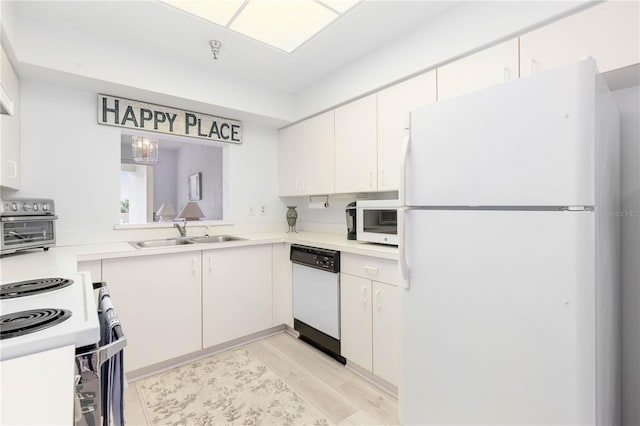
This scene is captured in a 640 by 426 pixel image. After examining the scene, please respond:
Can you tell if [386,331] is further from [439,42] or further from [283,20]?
[283,20]

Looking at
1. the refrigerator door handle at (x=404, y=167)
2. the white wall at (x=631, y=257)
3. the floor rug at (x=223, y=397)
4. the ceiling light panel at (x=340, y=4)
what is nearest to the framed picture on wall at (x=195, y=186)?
the floor rug at (x=223, y=397)

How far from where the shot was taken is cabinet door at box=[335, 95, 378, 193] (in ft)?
7.47

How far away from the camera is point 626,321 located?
145cm

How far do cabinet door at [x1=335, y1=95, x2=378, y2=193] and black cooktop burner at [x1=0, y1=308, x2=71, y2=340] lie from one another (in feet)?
6.20

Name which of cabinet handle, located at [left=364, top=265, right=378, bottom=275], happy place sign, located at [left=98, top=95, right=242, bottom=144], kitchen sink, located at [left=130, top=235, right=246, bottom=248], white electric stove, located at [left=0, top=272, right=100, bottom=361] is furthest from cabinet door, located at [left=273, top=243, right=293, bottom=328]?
white electric stove, located at [left=0, top=272, right=100, bottom=361]

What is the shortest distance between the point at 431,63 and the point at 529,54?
21.1 inches

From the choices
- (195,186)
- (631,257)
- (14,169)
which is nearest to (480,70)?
(631,257)

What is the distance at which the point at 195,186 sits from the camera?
5.23 metres

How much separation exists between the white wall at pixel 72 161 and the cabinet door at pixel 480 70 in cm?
246

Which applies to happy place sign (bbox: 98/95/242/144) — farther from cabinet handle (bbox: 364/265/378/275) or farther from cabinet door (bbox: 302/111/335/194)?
cabinet handle (bbox: 364/265/378/275)

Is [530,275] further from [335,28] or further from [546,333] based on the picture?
[335,28]

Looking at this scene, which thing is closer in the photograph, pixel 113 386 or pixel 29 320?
pixel 29 320

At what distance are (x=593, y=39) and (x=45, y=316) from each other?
2.25m

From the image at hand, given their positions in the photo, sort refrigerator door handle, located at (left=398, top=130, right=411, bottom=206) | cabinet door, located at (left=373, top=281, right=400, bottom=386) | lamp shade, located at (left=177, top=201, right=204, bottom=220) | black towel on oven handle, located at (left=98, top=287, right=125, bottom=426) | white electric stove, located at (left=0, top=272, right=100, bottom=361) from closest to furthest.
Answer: white electric stove, located at (left=0, top=272, right=100, bottom=361), black towel on oven handle, located at (left=98, top=287, right=125, bottom=426), refrigerator door handle, located at (left=398, top=130, right=411, bottom=206), cabinet door, located at (left=373, top=281, right=400, bottom=386), lamp shade, located at (left=177, top=201, right=204, bottom=220)
